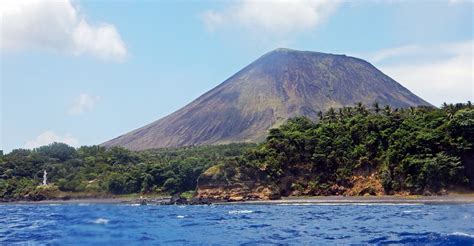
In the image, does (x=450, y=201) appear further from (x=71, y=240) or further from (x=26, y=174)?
(x=26, y=174)

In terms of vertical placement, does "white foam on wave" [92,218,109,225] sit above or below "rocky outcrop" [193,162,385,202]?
below

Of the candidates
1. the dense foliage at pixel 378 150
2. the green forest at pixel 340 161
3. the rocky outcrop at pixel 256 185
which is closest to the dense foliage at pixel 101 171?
the green forest at pixel 340 161

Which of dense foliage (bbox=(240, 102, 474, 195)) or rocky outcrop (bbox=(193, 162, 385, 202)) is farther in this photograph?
rocky outcrop (bbox=(193, 162, 385, 202))

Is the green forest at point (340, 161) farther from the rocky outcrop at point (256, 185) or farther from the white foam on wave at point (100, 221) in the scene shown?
the white foam on wave at point (100, 221)

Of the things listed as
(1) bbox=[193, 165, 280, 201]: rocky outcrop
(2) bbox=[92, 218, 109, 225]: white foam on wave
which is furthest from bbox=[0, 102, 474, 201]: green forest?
(2) bbox=[92, 218, 109, 225]: white foam on wave

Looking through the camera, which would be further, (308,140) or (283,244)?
(308,140)

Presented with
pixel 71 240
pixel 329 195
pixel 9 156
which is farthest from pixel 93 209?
pixel 9 156

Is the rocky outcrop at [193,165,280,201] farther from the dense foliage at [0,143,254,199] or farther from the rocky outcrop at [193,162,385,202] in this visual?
the dense foliage at [0,143,254,199]
